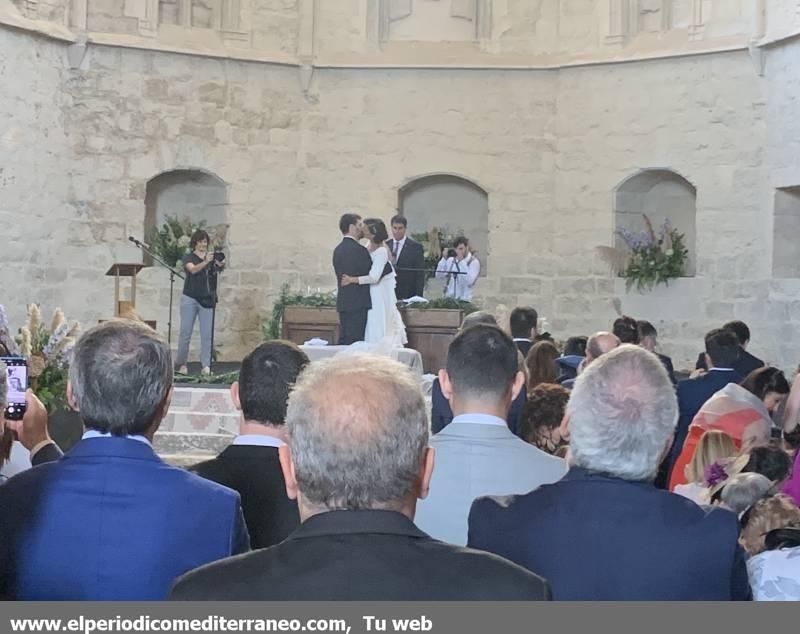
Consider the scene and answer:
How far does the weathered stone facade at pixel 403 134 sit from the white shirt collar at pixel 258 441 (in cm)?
997

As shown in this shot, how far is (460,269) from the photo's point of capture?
1334 cm

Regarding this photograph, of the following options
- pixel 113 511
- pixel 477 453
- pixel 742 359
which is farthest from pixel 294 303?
pixel 113 511

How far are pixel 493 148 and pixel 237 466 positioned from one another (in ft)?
38.2

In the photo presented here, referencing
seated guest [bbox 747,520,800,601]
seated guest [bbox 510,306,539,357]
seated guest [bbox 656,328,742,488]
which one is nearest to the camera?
seated guest [bbox 747,520,800,601]

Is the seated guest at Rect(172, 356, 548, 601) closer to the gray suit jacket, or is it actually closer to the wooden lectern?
the gray suit jacket

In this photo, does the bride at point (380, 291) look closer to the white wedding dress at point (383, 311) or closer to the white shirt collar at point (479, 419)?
the white wedding dress at point (383, 311)

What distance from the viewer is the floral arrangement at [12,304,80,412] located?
6195 millimetres

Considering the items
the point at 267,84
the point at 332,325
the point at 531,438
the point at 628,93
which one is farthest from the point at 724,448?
the point at 267,84

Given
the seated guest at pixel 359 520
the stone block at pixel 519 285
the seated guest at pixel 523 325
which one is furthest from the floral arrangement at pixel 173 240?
the seated guest at pixel 359 520

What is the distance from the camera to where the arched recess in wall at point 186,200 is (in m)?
14.7

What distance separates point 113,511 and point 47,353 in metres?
4.29

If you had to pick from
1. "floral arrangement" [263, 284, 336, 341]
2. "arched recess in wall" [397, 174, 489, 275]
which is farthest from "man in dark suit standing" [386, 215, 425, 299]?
"arched recess in wall" [397, 174, 489, 275]

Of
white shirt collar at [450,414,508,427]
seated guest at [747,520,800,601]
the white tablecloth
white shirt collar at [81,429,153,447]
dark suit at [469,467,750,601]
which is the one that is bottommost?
the white tablecloth

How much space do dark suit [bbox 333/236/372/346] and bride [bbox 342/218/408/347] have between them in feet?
0.16
